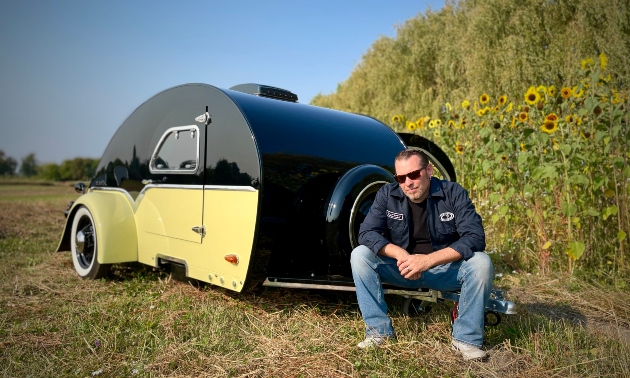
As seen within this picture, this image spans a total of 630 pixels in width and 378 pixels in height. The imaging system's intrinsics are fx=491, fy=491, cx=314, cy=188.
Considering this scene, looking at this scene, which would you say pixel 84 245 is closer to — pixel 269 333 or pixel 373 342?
pixel 269 333

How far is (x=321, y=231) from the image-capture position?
3.93m

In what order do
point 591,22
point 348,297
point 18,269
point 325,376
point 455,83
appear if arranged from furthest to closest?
1. point 455,83
2. point 591,22
3. point 18,269
4. point 348,297
5. point 325,376

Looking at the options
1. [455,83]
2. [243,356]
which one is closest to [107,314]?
[243,356]

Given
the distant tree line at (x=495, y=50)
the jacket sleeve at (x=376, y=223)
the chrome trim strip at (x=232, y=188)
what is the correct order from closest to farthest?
the jacket sleeve at (x=376, y=223)
the chrome trim strip at (x=232, y=188)
the distant tree line at (x=495, y=50)

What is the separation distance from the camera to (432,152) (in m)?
5.57

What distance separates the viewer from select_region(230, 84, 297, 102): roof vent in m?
4.81

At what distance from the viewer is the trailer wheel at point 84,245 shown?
5.37 m

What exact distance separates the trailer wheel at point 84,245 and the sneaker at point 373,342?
3.31 m

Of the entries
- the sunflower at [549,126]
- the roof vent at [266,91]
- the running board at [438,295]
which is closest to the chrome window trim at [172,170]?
the roof vent at [266,91]

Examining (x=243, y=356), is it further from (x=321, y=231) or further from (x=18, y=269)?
(x=18, y=269)

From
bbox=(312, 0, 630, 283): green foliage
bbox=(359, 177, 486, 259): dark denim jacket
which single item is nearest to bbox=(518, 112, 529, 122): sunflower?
bbox=(312, 0, 630, 283): green foliage

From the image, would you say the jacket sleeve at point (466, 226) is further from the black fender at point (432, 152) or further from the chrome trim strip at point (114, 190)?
the chrome trim strip at point (114, 190)

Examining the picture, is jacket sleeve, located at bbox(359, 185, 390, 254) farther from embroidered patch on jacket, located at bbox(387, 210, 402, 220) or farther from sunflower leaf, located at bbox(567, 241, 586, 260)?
sunflower leaf, located at bbox(567, 241, 586, 260)

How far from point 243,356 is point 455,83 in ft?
37.4
